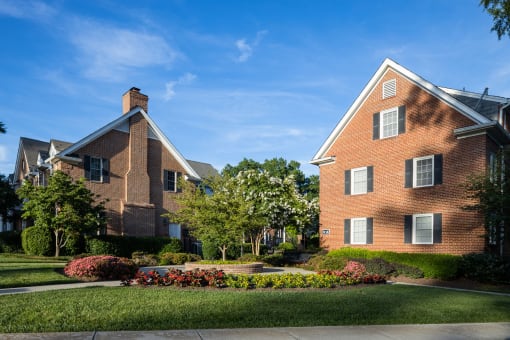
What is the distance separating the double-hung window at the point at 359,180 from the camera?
72.5 feet

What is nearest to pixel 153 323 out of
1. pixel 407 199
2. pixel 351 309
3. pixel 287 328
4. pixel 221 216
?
pixel 287 328

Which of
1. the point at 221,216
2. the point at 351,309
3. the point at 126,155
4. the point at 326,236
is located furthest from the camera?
the point at 126,155

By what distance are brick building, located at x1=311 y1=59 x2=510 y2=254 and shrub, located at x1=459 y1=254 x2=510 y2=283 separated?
1007mm

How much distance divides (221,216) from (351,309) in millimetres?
10527

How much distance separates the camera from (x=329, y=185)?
2444 cm

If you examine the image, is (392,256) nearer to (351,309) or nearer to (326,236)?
(326,236)

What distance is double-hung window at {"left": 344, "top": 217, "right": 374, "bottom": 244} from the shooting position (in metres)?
21.8

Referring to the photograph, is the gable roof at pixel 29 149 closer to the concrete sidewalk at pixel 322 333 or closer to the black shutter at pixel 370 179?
the black shutter at pixel 370 179

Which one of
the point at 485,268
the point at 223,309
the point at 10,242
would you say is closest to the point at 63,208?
the point at 10,242

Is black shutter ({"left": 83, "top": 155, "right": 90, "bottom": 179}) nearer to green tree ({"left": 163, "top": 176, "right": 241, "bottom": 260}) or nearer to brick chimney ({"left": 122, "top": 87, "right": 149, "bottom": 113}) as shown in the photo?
brick chimney ({"left": 122, "top": 87, "right": 149, "bottom": 113})

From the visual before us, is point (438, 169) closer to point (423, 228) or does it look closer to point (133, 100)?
point (423, 228)

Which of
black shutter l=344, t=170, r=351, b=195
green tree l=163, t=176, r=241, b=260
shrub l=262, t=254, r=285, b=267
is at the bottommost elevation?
shrub l=262, t=254, r=285, b=267

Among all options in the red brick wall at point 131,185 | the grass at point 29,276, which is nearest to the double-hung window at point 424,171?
the grass at point 29,276

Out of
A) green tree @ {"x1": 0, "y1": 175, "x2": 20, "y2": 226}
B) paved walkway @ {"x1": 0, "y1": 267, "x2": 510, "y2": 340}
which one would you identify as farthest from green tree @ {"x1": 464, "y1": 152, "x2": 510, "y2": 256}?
green tree @ {"x1": 0, "y1": 175, "x2": 20, "y2": 226}
